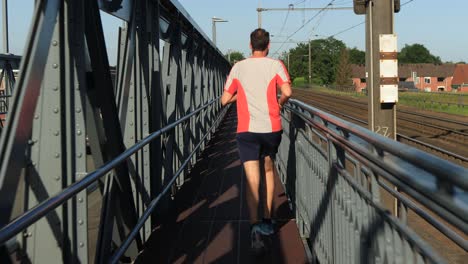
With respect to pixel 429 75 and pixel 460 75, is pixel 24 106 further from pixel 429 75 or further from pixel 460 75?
pixel 460 75

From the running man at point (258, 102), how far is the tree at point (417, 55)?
560 ft

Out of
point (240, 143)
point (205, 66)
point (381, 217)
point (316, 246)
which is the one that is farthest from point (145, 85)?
point (205, 66)

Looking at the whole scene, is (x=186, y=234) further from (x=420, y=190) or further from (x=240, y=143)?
(x=420, y=190)

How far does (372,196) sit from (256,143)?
237cm

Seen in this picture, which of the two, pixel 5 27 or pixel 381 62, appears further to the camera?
pixel 5 27

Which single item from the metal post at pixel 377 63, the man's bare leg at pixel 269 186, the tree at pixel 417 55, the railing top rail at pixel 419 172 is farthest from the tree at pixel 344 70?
the railing top rail at pixel 419 172

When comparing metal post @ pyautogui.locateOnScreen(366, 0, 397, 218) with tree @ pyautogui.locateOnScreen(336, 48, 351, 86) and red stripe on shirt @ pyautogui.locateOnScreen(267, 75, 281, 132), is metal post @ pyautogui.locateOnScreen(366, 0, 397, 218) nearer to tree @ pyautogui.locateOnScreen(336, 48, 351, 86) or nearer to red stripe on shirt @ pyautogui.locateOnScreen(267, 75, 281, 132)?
red stripe on shirt @ pyautogui.locateOnScreen(267, 75, 281, 132)

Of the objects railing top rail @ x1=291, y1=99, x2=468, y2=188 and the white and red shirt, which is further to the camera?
the white and red shirt

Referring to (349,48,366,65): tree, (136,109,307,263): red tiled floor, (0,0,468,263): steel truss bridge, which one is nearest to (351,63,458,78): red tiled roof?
(349,48,366,65): tree

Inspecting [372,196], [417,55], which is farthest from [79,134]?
[417,55]

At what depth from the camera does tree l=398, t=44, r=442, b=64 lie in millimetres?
167750

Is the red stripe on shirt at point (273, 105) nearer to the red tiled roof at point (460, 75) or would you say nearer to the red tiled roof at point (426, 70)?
the red tiled roof at point (426, 70)

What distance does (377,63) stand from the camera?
6.71 meters

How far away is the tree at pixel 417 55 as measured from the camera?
168 metres
